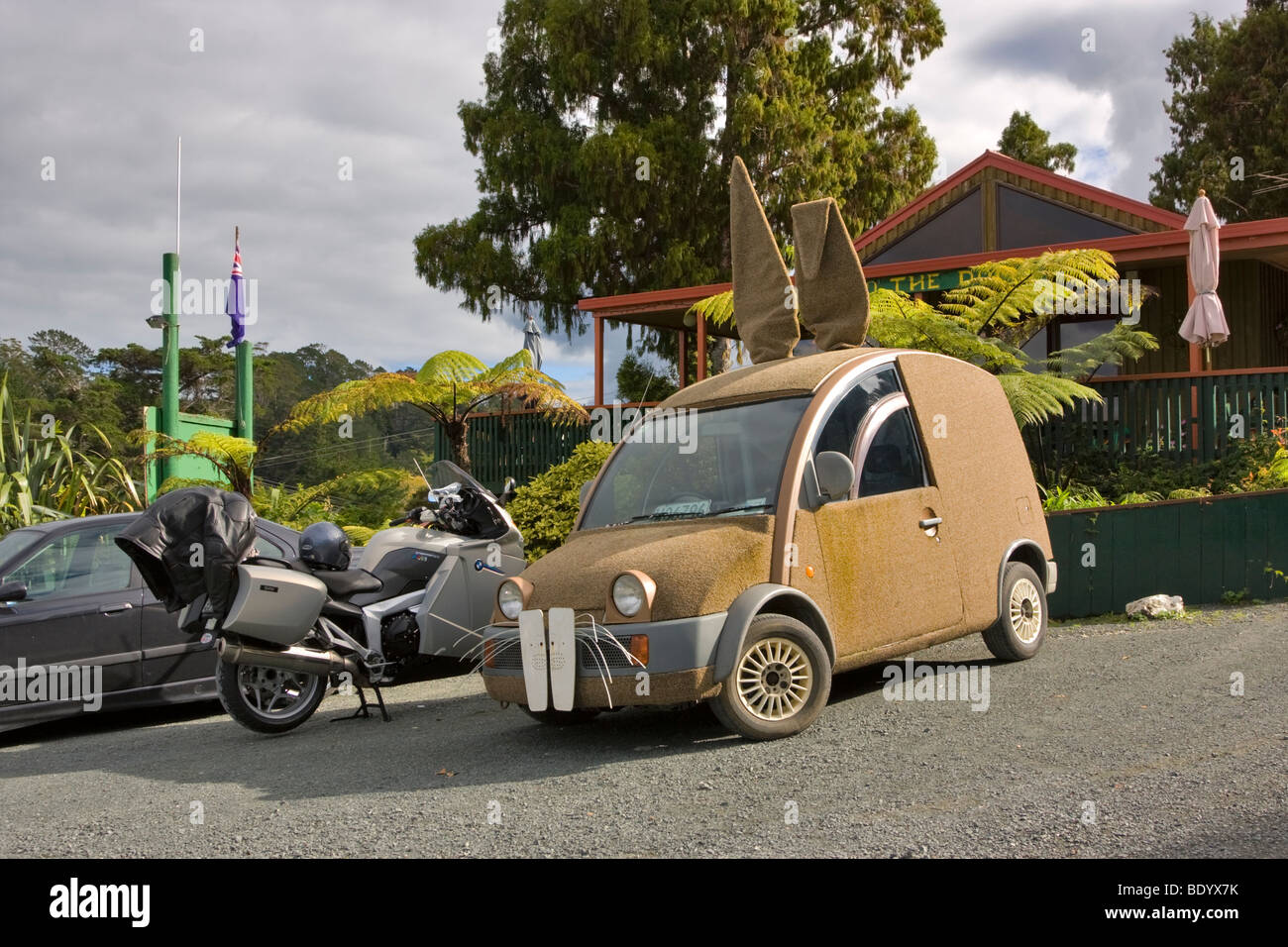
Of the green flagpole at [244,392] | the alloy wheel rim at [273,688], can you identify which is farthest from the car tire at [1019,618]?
the green flagpole at [244,392]

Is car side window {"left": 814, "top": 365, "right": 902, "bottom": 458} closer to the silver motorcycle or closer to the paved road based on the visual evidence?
the paved road

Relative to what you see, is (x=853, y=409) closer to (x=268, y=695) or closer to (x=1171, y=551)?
(x=268, y=695)

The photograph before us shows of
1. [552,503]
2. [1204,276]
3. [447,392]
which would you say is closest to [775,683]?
[552,503]

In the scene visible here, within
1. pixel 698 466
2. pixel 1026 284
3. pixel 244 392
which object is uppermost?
pixel 1026 284

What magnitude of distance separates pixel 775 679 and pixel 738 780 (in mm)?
878

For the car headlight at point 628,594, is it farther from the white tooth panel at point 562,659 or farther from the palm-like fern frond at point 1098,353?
the palm-like fern frond at point 1098,353

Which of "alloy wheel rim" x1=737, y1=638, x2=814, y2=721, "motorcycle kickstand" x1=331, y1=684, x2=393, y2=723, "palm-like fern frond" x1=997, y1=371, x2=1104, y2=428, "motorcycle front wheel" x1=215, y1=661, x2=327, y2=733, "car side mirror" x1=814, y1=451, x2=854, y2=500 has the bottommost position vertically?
"motorcycle kickstand" x1=331, y1=684, x2=393, y2=723

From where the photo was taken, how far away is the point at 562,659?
18.9ft

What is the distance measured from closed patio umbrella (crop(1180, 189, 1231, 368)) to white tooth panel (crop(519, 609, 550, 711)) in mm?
10877

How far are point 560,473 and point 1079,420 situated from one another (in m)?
6.15

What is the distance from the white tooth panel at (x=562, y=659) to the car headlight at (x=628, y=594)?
261 millimetres

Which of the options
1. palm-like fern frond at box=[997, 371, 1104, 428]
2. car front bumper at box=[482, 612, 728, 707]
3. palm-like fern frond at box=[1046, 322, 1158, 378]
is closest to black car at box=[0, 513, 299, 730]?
car front bumper at box=[482, 612, 728, 707]

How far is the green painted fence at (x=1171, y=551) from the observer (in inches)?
384

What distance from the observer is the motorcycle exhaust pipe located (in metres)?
6.59
